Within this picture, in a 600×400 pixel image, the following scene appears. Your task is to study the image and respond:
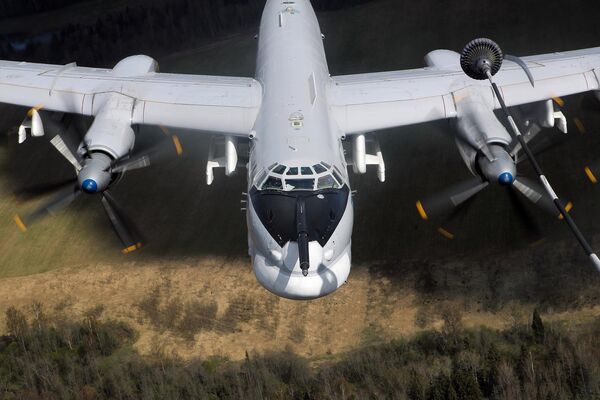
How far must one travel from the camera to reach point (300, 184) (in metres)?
33.3

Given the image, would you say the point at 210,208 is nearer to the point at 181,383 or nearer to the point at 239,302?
the point at 239,302

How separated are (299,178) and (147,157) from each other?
24.7 ft

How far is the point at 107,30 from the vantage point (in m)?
68.8

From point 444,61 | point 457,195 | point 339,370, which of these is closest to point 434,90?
point 444,61

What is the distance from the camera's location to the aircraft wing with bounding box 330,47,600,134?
133 feet

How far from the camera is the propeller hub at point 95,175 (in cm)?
3619

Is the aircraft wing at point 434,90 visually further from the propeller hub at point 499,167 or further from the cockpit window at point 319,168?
the cockpit window at point 319,168

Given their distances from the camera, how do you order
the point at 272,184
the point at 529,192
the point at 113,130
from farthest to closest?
the point at 113,130, the point at 529,192, the point at 272,184

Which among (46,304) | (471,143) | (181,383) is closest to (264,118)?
(471,143)

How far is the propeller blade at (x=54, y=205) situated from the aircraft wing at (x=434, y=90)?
445 inches

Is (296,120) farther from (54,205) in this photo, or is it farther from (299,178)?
(54,205)

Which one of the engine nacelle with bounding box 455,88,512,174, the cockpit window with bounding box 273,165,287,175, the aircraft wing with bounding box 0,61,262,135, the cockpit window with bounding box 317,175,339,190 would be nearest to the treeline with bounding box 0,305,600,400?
the engine nacelle with bounding box 455,88,512,174

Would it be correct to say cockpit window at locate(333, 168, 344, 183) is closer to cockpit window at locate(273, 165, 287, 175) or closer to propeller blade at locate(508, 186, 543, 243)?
cockpit window at locate(273, 165, 287, 175)

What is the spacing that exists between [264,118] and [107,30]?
33.8 metres
